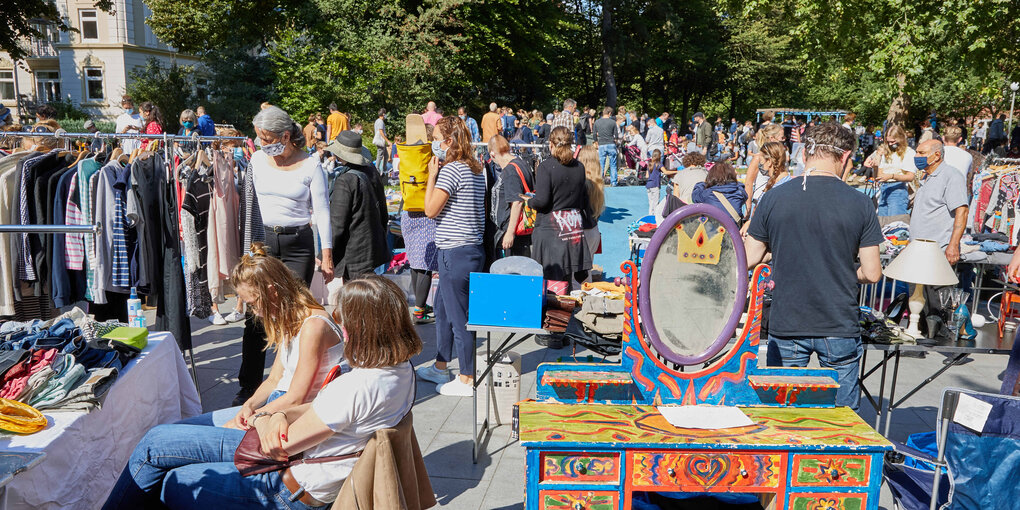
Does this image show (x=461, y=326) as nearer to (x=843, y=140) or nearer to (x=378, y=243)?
(x=378, y=243)

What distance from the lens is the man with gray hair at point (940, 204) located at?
571cm

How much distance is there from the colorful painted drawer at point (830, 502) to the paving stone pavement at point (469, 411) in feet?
3.58

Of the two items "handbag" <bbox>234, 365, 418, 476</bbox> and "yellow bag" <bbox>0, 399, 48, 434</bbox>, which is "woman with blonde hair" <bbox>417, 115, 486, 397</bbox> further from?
"yellow bag" <bbox>0, 399, 48, 434</bbox>

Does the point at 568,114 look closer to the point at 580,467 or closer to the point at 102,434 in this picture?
the point at 102,434

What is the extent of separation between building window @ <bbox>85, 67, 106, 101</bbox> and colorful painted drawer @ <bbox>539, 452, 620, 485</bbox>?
40.5m

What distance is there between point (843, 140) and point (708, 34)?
31.8 m

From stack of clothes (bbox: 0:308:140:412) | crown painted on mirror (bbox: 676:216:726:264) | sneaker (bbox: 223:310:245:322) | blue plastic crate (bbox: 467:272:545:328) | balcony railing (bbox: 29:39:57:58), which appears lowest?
sneaker (bbox: 223:310:245:322)

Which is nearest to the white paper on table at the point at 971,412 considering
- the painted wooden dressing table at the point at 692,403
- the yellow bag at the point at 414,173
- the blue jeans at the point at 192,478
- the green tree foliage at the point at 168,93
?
the painted wooden dressing table at the point at 692,403

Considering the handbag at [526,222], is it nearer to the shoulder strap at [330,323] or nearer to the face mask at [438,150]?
the face mask at [438,150]

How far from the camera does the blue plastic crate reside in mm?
3850

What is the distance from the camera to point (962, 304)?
13.0 ft

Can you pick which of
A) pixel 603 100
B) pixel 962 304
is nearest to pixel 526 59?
pixel 603 100

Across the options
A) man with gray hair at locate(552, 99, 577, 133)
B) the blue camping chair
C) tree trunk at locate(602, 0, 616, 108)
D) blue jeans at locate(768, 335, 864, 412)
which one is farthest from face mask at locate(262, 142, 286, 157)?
tree trunk at locate(602, 0, 616, 108)

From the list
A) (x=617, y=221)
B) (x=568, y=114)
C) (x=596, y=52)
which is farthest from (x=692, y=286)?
(x=596, y=52)
